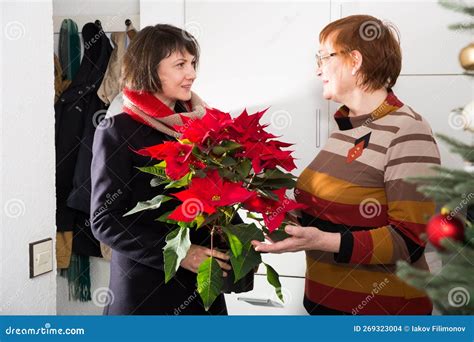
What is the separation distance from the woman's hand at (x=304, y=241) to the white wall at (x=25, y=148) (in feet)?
1.63

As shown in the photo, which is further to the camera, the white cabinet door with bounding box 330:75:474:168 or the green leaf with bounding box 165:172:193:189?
the white cabinet door with bounding box 330:75:474:168

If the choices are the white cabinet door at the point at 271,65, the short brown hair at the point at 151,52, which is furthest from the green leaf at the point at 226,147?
the white cabinet door at the point at 271,65

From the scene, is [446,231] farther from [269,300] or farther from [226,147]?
[269,300]

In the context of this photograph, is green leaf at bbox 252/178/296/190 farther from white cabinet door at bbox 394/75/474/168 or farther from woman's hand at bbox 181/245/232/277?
white cabinet door at bbox 394/75/474/168

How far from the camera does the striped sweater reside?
1.04 meters

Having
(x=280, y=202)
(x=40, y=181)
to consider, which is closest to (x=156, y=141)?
(x=40, y=181)

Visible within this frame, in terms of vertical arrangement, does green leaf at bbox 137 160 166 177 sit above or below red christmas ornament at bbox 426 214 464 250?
below

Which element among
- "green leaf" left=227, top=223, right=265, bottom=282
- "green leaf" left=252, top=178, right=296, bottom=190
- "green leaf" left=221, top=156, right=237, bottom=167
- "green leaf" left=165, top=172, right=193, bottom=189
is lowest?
"green leaf" left=227, top=223, right=265, bottom=282

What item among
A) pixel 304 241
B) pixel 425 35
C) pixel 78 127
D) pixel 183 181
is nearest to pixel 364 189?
pixel 304 241

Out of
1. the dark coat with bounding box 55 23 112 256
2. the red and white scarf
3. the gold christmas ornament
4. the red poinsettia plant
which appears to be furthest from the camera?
the dark coat with bounding box 55 23 112 256

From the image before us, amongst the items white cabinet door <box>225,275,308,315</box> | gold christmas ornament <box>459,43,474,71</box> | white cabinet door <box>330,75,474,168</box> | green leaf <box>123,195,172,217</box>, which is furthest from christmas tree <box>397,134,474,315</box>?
white cabinet door <box>225,275,308,315</box>

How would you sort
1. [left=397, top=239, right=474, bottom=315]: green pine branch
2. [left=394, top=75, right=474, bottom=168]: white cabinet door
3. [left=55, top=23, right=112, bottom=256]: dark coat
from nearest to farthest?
[left=397, top=239, right=474, bottom=315]: green pine branch < [left=394, top=75, right=474, bottom=168]: white cabinet door < [left=55, top=23, right=112, bottom=256]: dark coat

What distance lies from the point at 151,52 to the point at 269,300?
94 centimetres

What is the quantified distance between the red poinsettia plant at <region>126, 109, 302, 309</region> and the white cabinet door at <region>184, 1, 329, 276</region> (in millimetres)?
738
